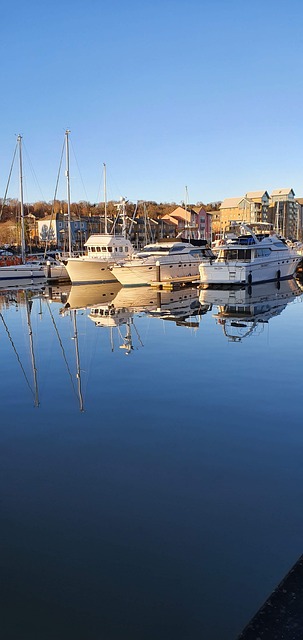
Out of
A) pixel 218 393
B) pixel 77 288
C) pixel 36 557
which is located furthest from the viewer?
pixel 77 288

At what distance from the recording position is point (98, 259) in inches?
1596

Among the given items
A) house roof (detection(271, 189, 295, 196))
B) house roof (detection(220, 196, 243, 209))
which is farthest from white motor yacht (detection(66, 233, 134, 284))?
house roof (detection(271, 189, 295, 196))

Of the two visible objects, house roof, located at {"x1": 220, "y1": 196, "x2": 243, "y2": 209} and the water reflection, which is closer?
the water reflection

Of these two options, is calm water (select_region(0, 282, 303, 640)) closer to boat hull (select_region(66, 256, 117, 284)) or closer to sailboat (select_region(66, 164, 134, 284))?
boat hull (select_region(66, 256, 117, 284))

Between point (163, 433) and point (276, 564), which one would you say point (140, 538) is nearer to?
point (276, 564)

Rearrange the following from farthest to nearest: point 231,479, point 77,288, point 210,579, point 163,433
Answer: point 77,288 < point 163,433 < point 231,479 < point 210,579

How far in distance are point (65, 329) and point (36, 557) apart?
15372 mm

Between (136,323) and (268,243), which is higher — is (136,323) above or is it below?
below

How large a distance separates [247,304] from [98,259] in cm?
1759

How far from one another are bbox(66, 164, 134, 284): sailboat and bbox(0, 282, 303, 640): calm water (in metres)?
25.5

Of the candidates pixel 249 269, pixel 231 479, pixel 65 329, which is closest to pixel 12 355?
pixel 65 329

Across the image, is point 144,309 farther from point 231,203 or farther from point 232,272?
point 231,203

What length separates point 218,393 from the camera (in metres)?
11.2

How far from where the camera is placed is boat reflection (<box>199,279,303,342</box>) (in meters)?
19.6
